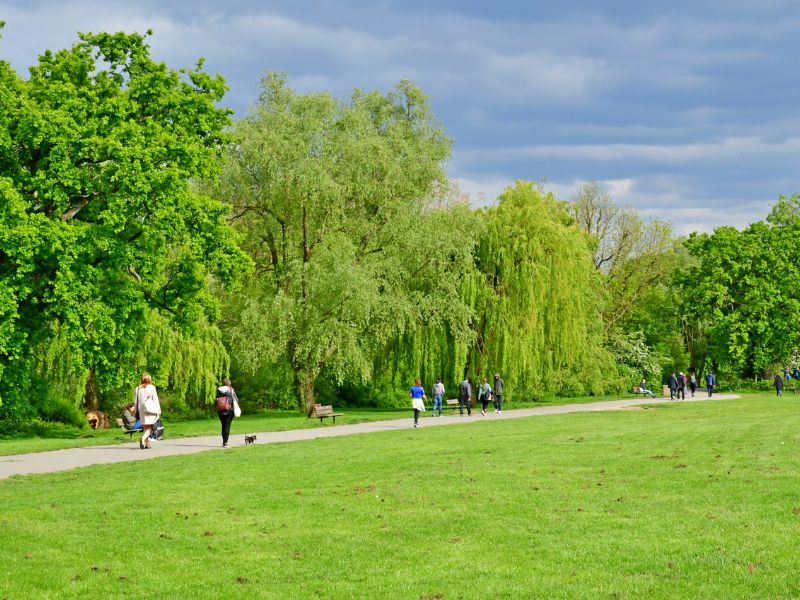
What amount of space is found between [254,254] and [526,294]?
12149 mm

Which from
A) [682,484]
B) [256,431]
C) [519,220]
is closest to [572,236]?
[519,220]

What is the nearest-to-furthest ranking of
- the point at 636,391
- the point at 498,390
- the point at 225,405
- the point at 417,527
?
the point at 417,527 → the point at 225,405 → the point at 498,390 → the point at 636,391

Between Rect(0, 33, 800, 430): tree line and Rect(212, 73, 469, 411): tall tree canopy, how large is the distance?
0.09 m

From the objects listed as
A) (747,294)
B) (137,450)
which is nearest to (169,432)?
(137,450)

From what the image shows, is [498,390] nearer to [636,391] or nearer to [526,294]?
[526,294]

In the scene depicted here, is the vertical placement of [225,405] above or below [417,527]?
above

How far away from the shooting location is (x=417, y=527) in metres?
10.5

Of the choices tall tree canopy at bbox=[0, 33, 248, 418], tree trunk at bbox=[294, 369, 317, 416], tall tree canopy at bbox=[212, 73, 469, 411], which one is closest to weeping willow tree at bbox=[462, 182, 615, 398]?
tall tree canopy at bbox=[212, 73, 469, 411]

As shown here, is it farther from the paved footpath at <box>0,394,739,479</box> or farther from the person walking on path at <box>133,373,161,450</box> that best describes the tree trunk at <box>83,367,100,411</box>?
the person walking on path at <box>133,373,161,450</box>

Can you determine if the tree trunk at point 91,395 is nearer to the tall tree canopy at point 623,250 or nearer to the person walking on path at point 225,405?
the person walking on path at point 225,405

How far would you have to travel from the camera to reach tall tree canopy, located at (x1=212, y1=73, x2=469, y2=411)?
1357 inches

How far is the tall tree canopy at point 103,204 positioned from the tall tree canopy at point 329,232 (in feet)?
16.9

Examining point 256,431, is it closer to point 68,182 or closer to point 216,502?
point 68,182

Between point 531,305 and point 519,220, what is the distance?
4.11 metres
